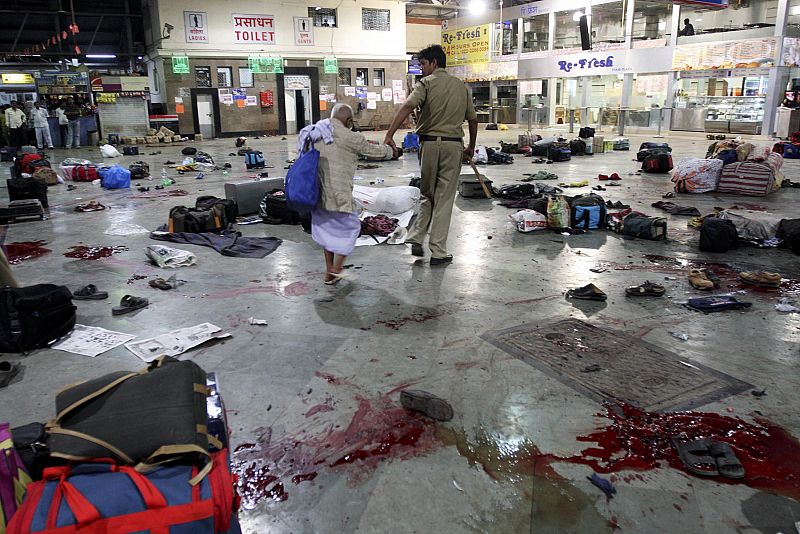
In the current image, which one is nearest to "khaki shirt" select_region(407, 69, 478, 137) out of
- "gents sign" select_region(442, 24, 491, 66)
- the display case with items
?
the display case with items

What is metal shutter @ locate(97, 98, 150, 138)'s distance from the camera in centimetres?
2503

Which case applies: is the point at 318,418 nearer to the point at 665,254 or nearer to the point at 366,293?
the point at 366,293

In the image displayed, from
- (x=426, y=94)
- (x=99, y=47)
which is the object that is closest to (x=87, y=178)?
(x=426, y=94)

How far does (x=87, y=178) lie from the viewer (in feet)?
44.2

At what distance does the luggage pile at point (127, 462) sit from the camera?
1.54 metres

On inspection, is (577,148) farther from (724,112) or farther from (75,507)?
(75,507)

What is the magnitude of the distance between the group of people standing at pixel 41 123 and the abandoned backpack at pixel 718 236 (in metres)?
24.1

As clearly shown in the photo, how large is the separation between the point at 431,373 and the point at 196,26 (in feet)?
94.7

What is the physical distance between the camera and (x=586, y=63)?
28.1 metres

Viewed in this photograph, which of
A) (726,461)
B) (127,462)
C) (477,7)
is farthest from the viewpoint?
(477,7)

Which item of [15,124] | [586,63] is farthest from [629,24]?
[15,124]

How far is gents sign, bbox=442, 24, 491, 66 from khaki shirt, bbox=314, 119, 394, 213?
3143cm

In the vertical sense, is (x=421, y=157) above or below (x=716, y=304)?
above

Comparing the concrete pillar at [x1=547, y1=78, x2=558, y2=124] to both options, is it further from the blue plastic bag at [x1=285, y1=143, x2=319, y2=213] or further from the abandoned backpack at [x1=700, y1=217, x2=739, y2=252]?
the blue plastic bag at [x1=285, y1=143, x2=319, y2=213]
